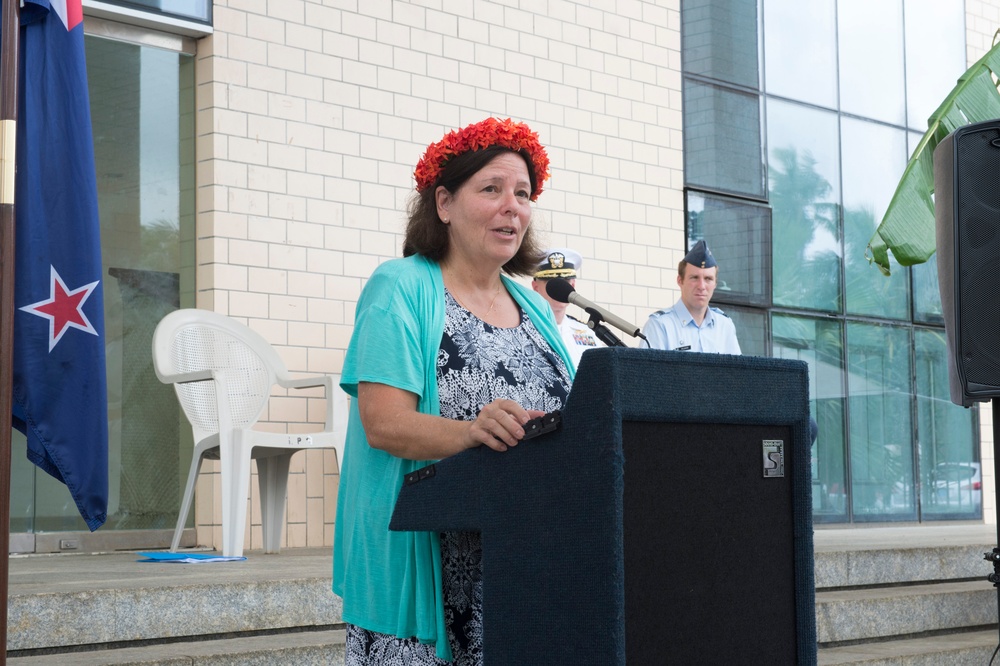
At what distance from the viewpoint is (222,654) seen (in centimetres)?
340

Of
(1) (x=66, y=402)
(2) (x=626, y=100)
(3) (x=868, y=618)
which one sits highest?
(2) (x=626, y=100)

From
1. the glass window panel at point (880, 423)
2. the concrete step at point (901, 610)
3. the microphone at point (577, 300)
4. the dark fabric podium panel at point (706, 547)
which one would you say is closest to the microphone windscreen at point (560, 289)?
the microphone at point (577, 300)

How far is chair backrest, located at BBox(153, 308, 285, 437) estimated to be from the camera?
5438 mm

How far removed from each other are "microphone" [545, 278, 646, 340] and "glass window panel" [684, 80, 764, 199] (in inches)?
233

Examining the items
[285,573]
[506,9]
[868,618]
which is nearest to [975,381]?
[868,618]

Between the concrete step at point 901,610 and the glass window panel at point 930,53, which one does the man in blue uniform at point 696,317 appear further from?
the glass window panel at point 930,53

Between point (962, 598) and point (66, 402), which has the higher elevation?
point (66, 402)

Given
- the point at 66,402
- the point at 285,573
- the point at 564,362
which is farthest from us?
the point at 285,573

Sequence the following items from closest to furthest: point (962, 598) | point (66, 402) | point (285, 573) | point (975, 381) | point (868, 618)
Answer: point (66, 402)
point (975, 381)
point (285, 573)
point (868, 618)
point (962, 598)

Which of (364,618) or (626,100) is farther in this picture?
(626,100)

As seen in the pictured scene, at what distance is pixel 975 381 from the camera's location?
3756 mm

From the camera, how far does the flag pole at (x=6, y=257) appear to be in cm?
222

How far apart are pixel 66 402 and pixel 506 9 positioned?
5.43m

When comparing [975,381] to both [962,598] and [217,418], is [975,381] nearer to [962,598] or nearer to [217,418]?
[962,598]
